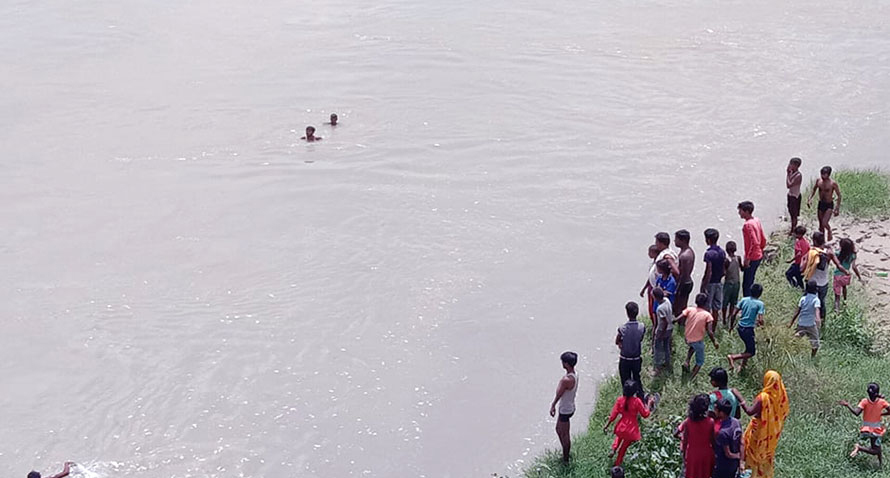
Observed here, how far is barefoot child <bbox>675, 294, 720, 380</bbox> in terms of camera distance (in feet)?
33.0

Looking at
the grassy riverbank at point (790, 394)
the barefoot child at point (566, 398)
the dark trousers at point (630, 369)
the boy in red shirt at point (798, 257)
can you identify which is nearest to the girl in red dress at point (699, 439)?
the grassy riverbank at point (790, 394)

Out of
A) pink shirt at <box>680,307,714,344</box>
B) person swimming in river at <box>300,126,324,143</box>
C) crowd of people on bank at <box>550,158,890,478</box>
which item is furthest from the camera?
person swimming in river at <box>300,126,324,143</box>

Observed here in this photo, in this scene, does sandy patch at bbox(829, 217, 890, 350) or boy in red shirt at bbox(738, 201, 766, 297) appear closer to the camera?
boy in red shirt at bbox(738, 201, 766, 297)

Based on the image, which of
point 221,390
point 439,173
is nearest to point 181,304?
point 221,390

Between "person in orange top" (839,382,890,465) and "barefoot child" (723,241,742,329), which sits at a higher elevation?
"barefoot child" (723,241,742,329)

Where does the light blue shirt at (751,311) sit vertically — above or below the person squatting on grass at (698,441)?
above

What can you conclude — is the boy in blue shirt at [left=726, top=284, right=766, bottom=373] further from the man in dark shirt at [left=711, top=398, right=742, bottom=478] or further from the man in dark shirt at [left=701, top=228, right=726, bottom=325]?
the man in dark shirt at [left=711, top=398, right=742, bottom=478]

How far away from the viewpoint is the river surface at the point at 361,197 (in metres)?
11.0

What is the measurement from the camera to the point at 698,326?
1007 cm

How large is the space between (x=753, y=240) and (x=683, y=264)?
46.0 inches

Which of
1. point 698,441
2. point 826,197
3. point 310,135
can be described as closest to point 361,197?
point 310,135

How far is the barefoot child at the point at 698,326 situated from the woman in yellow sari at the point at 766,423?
160cm

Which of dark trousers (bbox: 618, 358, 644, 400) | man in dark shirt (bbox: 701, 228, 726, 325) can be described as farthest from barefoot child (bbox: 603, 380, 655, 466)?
man in dark shirt (bbox: 701, 228, 726, 325)

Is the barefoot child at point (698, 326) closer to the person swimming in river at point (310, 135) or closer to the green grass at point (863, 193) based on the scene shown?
the green grass at point (863, 193)
